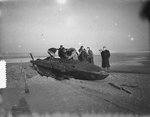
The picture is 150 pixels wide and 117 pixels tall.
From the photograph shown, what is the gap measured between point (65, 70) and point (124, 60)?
1235mm

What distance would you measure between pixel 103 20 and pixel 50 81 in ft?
4.61

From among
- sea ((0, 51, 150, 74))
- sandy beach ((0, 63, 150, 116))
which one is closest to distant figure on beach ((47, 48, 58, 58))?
sea ((0, 51, 150, 74))

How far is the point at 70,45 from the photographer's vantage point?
11.3 ft

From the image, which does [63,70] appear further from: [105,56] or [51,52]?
[105,56]

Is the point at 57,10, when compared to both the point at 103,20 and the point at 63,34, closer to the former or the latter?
the point at 63,34

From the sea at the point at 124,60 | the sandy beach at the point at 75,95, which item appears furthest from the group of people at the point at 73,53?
the sandy beach at the point at 75,95

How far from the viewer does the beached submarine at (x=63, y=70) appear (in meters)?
3.40

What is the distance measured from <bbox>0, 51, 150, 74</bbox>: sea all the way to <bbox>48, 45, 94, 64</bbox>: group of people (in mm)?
139

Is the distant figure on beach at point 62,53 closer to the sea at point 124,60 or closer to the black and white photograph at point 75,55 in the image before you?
the black and white photograph at point 75,55

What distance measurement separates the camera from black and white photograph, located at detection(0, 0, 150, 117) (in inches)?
126

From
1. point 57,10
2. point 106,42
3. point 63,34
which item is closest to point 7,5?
point 57,10

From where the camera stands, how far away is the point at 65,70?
135 inches

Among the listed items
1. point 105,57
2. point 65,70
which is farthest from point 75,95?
point 105,57

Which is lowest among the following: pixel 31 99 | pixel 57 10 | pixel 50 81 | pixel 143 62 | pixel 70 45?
pixel 31 99
